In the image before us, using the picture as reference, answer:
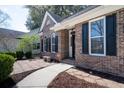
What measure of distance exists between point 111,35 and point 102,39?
847mm

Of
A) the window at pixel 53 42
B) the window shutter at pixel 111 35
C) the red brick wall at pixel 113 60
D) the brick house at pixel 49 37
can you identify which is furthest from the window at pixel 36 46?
the window shutter at pixel 111 35

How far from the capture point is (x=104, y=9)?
7117 millimetres

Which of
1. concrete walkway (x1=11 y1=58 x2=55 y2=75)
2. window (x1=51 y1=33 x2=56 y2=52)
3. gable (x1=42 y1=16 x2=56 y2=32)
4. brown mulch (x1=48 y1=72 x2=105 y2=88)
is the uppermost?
gable (x1=42 y1=16 x2=56 y2=32)

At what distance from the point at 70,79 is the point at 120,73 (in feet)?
7.25

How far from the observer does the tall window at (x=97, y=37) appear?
26.0ft

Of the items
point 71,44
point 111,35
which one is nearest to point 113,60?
point 111,35

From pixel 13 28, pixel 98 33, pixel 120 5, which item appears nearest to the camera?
pixel 120 5

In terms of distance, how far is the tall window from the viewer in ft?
26.0

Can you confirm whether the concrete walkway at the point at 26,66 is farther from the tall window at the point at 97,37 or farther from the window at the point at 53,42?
the tall window at the point at 97,37

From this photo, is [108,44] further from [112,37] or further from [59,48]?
[59,48]

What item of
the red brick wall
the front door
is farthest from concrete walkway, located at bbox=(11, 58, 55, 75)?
the red brick wall

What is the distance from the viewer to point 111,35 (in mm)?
7148

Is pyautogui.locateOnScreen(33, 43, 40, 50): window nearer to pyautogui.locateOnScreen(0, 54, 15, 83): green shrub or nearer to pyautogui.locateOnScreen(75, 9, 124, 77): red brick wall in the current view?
pyautogui.locateOnScreen(75, 9, 124, 77): red brick wall
